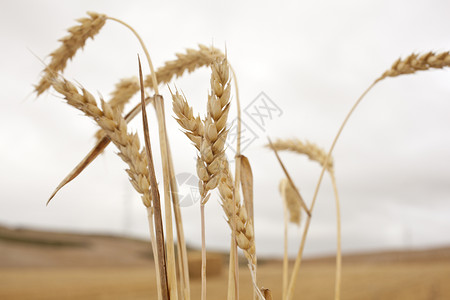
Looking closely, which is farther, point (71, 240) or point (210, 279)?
point (71, 240)

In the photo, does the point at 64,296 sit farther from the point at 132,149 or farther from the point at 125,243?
the point at 125,243

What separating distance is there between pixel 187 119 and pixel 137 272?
23.0 feet

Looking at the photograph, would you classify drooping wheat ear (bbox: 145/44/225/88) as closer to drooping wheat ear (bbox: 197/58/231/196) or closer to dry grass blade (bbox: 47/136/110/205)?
dry grass blade (bbox: 47/136/110/205)

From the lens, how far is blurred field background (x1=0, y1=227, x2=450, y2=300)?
3.77m

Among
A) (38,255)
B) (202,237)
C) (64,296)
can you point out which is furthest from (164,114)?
(38,255)

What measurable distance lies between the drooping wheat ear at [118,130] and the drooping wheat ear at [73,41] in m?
0.26

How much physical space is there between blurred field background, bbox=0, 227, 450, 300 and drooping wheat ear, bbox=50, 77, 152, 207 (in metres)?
2.97

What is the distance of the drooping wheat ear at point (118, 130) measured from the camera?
0.58 m

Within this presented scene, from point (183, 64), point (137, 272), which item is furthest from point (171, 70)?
point (137, 272)

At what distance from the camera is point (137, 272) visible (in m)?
6.93

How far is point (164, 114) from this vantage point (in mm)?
677

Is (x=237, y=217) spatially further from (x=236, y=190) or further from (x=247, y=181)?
(x=247, y=181)

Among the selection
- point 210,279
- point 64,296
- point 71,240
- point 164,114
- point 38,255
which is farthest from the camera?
point 71,240

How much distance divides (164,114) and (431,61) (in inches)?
29.8
